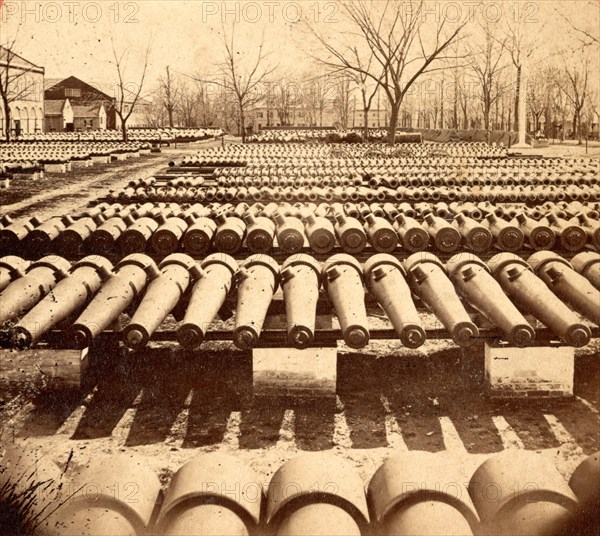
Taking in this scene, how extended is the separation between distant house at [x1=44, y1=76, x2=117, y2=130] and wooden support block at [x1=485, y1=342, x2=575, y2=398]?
73341 mm

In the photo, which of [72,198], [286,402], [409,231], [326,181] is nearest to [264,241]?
[409,231]

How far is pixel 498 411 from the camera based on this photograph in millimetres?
5070

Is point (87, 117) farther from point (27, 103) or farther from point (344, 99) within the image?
point (344, 99)

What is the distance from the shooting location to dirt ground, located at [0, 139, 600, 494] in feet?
14.7

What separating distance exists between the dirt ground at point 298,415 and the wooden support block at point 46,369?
0.27 ft

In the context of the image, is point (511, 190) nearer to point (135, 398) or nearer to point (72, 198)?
point (135, 398)

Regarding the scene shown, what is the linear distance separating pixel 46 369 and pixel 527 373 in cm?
397

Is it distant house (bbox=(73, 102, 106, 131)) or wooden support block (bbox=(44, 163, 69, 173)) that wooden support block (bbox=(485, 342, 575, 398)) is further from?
distant house (bbox=(73, 102, 106, 131))

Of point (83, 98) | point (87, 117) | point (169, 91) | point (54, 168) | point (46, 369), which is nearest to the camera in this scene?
point (46, 369)

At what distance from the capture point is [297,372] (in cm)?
523

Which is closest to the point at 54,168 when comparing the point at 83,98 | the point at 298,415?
the point at 298,415

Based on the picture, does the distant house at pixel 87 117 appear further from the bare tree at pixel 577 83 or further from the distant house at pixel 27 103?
the bare tree at pixel 577 83

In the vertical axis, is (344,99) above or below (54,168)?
above

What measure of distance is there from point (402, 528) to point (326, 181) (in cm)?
1151
